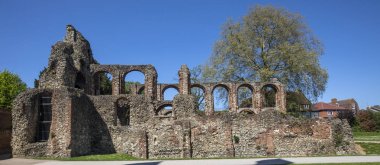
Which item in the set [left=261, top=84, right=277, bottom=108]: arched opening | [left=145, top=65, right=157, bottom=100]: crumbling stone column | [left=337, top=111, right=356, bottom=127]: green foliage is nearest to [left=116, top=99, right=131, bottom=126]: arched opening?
[left=145, top=65, right=157, bottom=100]: crumbling stone column

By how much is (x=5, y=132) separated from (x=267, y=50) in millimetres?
27689

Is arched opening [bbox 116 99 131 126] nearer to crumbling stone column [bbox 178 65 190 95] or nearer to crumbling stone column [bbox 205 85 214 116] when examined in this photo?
crumbling stone column [bbox 178 65 190 95]

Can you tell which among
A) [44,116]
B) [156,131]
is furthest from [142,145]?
[44,116]

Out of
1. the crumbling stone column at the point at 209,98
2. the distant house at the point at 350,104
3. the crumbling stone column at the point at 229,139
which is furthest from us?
the distant house at the point at 350,104

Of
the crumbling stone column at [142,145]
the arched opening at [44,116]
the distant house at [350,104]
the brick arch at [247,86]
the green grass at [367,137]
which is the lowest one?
the green grass at [367,137]

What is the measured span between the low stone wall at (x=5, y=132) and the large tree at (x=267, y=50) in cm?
2110

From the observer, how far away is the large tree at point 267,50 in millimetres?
38281

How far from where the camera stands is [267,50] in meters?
40.2

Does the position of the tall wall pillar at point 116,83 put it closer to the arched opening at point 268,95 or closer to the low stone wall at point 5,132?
the low stone wall at point 5,132

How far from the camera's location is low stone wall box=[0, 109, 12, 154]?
26.8m

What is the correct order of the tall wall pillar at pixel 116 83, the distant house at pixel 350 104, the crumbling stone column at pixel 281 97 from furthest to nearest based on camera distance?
1. the distant house at pixel 350 104
2. the crumbling stone column at pixel 281 97
3. the tall wall pillar at pixel 116 83

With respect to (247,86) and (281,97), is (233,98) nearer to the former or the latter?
(247,86)

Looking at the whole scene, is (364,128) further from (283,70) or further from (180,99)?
(180,99)

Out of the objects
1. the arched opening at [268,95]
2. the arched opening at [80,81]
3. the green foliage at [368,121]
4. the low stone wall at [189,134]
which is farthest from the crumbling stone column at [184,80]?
the green foliage at [368,121]
